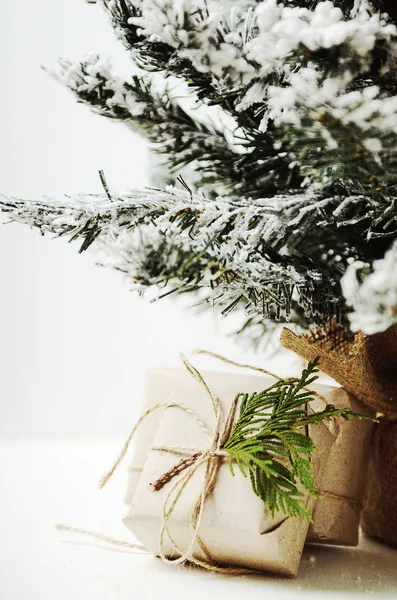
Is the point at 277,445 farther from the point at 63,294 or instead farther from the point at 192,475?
the point at 63,294

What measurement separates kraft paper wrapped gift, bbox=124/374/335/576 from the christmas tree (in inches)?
5.6

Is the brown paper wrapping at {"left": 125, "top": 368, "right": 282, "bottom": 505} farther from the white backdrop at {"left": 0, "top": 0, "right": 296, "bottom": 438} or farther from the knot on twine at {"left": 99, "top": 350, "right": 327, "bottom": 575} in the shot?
the white backdrop at {"left": 0, "top": 0, "right": 296, "bottom": 438}

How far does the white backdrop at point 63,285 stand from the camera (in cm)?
115

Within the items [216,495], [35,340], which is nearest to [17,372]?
[35,340]

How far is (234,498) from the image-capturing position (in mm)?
544

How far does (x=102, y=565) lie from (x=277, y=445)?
218 millimetres

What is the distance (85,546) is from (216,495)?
0.19m

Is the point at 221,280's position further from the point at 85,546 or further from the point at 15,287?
the point at 15,287

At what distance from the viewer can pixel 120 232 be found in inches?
19.5

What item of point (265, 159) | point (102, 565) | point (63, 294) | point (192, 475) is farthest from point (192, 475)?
point (63, 294)

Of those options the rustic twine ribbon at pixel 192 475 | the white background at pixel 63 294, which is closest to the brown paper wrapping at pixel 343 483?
the rustic twine ribbon at pixel 192 475

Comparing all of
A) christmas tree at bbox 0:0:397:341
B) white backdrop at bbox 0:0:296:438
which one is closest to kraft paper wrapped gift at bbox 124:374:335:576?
christmas tree at bbox 0:0:397:341

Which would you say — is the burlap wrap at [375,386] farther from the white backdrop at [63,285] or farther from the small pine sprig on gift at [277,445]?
the white backdrop at [63,285]

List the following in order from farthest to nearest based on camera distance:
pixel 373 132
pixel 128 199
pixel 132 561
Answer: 1. pixel 132 561
2. pixel 128 199
3. pixel 373 132
